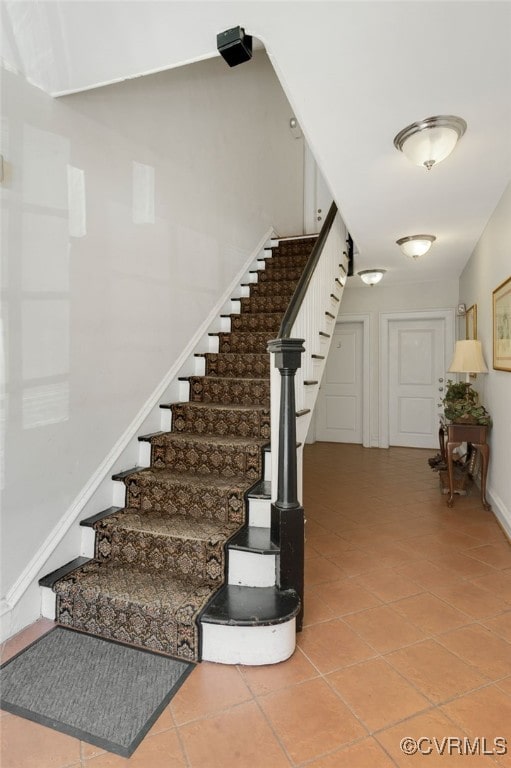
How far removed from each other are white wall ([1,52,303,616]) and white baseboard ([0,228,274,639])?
4cm

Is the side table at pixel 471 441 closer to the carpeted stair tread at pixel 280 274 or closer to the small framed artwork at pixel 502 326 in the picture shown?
the small framed artwork at pixel 502 326

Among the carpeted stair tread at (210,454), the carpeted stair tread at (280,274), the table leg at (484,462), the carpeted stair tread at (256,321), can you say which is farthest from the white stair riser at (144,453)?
the table leg at (484,462)

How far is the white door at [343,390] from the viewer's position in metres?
6.80

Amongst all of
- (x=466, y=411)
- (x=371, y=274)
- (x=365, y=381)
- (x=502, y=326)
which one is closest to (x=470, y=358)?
(x=466, y=411)

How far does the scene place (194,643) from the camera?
1830 millimetres

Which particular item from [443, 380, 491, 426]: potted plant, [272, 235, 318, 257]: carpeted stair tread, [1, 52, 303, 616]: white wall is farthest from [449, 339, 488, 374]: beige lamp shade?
[1, 52, 303, 616]: white wall

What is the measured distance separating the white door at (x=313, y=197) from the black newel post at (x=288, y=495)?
510 cm

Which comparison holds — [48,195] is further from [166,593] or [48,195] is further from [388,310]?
[388,310]

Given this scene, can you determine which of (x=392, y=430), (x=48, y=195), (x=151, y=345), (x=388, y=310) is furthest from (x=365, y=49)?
(x=392, y=430)

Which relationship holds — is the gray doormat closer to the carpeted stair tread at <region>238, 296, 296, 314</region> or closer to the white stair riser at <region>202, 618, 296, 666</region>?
the white stair riser at <region>202, 618, 296, 666</region>

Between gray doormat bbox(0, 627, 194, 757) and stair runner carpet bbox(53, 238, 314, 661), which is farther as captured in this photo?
stair runner carpet bbox(53, 238, 314, 661)

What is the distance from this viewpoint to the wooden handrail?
7.69 feet

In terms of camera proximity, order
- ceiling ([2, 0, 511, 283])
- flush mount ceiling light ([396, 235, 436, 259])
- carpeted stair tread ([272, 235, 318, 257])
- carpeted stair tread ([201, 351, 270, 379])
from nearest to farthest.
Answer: ceiling ([2, 0, 511, 283]), carpeted stair tread ([201, 351, 270, 379]), flush mount ceiling light ([396, 235, 436, 259]), carpeted stair tread ([272, 235, 318, 257])
